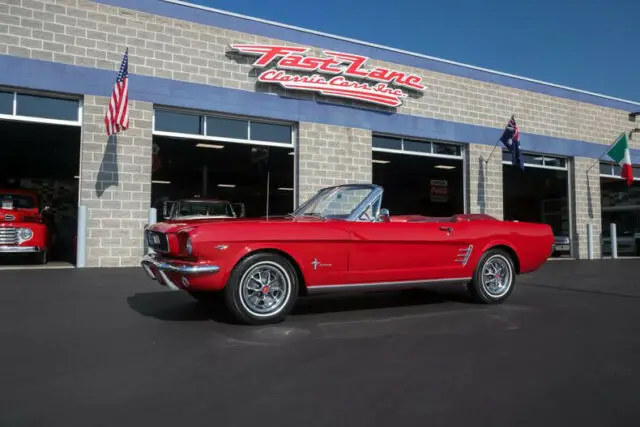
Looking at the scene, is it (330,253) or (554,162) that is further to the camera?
(554,162)

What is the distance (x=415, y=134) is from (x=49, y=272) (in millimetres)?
9911

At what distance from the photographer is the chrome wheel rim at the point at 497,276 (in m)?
6.02

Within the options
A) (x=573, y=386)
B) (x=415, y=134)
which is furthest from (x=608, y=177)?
(x=573, y=386)

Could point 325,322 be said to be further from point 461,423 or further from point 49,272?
point 49,272

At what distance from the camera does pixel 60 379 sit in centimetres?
302

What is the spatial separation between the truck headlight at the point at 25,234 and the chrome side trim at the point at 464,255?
9271 mm

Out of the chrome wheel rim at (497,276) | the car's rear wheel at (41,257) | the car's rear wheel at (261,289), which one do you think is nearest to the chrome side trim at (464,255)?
the chrome wheel rim at (497,276)

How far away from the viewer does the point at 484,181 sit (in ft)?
49.0

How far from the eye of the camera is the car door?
5.09 m

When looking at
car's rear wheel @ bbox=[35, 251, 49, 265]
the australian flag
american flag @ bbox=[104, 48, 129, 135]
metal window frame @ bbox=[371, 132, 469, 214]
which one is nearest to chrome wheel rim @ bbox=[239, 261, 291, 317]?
american flag @ bbox=[104, 48, 129, 135]

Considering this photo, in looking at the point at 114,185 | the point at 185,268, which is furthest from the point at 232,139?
the point at 185,268

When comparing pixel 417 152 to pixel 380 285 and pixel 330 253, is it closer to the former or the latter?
pixel 380 285

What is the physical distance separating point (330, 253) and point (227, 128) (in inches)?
298

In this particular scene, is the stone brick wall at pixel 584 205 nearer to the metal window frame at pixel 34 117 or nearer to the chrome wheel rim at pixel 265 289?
the chrome wheel rim at pixel 265 289
